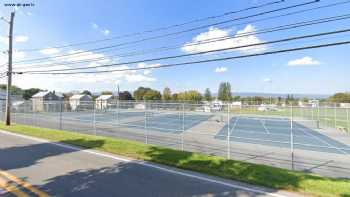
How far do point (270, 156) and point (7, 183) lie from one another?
10.6 metres

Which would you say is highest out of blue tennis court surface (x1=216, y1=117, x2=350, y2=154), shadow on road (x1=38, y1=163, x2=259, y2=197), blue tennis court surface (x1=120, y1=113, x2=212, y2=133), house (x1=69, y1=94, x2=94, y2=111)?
house (x1=69, y1=94, x2=94, y2=111)

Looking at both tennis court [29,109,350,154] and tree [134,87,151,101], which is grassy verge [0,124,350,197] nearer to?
tennis court [29,109,350,154]

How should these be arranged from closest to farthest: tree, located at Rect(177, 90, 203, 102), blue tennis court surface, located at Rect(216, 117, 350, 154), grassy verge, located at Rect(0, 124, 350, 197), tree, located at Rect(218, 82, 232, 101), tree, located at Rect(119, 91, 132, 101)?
grassy verge, located at Rect(0, 124, 350, 197) → blue tennis court surface, located at Rect(216, 117, 350, 154) → tree, located at Rect(177, 90, 203, 102) → tree, located at Rect(119, 91, 132, 101) → tree, located at Rect(218, 82, 232, 101)

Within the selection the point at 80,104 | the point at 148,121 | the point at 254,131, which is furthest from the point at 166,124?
the point at 80,104

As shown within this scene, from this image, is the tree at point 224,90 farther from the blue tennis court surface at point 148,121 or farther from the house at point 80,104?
the house at point 80,104

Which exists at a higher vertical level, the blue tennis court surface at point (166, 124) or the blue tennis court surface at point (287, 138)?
the blue tennis court surface at point (166, 124)

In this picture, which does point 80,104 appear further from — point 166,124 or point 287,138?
point 287,138

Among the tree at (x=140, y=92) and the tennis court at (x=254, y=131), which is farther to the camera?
the tree at (x=140, y=92)

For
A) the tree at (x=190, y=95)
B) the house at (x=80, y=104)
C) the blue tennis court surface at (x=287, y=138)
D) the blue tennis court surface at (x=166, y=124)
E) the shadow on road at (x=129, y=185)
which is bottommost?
the blue tennis court surface at (x=287, y=138)

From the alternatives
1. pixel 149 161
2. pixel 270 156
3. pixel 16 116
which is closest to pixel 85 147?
pixel 149 161

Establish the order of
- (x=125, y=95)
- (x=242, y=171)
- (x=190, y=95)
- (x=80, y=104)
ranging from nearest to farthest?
1. (x=242, y=171)
2. (x=80, y=104)
3. (x=190, y=95)
4. (x=125, y=95)

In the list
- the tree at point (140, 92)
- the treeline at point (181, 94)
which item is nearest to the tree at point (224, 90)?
the treeline at point (181, 94)

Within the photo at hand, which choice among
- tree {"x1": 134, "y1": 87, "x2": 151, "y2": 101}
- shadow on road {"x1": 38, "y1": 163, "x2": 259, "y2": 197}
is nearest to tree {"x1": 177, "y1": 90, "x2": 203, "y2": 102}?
tree {"x1": 134, "y1": 87, "x2": 151, "y2": 101}

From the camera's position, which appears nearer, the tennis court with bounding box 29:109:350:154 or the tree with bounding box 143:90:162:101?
the tennis court with bounding box 29:109:350:154
